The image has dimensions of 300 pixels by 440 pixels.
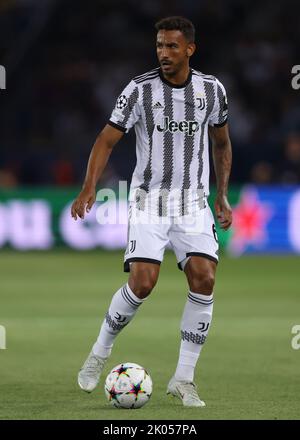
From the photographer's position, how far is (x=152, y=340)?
9.95 metres

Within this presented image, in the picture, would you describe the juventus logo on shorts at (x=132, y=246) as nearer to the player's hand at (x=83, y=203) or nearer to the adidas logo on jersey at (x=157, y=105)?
the player's hand at (x=83, y=203)

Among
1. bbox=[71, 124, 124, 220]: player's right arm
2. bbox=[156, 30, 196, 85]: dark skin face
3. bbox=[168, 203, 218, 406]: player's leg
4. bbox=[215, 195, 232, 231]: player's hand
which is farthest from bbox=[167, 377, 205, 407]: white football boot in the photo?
bbox=[156, 30, 196, 85]: dark skin face

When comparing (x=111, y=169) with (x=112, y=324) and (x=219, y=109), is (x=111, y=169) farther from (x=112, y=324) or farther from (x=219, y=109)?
(x=112, y=324)

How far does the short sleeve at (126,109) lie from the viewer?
23.2 ft

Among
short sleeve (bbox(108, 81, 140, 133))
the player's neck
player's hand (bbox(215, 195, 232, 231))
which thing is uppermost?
the player's neck

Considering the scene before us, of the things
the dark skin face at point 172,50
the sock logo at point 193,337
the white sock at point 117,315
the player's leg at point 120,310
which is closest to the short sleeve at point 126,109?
the dark skin face at point 172,50

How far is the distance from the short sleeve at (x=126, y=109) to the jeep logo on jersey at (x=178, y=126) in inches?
7.3

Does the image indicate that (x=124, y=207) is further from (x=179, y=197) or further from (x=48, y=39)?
(x=179, y=197)

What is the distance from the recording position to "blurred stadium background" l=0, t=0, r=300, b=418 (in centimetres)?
1106

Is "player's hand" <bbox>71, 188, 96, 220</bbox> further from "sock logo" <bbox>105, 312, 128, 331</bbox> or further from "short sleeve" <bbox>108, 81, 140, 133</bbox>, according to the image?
"sock logo" <bbox>105, 312, 128, 331</bbox>

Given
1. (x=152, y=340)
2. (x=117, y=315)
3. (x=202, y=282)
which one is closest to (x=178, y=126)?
(x=202, y=282)

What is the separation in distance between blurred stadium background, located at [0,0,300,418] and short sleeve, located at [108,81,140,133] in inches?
93.3

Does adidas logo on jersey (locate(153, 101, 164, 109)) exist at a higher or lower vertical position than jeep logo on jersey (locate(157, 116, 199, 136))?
higher

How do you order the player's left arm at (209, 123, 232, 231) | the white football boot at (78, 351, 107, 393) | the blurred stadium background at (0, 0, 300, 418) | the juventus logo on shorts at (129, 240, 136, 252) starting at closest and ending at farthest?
the juventus logo on shorts at (129, 240, 136, 252) < the white football boot at (78, 351, 107, 393) < the player's left arm at (209, 123, 232, 231) < the blurred stadium background at (0, 0, 300, 418)
